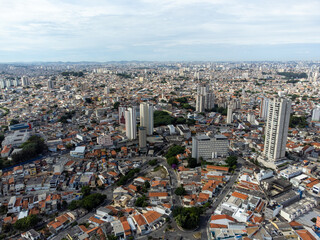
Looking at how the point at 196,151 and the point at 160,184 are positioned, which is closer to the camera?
the point at 160,184

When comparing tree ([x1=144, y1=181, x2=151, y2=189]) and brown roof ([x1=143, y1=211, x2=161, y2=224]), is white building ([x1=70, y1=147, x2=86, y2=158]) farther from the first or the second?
brown roof ([x1=143, y1=211, x2=161, y2=224])

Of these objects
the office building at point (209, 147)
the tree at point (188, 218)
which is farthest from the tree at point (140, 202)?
the office building at point (209, 147)

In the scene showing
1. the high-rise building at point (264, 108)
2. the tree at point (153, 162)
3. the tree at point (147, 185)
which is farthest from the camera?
the high-rise building at point (264, 108)

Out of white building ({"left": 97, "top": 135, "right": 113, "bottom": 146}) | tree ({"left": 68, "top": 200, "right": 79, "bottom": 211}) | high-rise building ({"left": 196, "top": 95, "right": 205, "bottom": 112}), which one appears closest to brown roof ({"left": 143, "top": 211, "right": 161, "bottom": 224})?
tree ({"left": 68, "top": 200, "right": 79, "bottom": 211})

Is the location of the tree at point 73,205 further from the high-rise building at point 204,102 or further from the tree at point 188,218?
the high-rise building at point 204,102

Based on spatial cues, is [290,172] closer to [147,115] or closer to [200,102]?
[147,115]

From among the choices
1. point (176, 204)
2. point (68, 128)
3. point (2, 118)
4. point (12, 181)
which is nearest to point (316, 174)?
point (176, 204)

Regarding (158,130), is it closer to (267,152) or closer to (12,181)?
(267,152)
